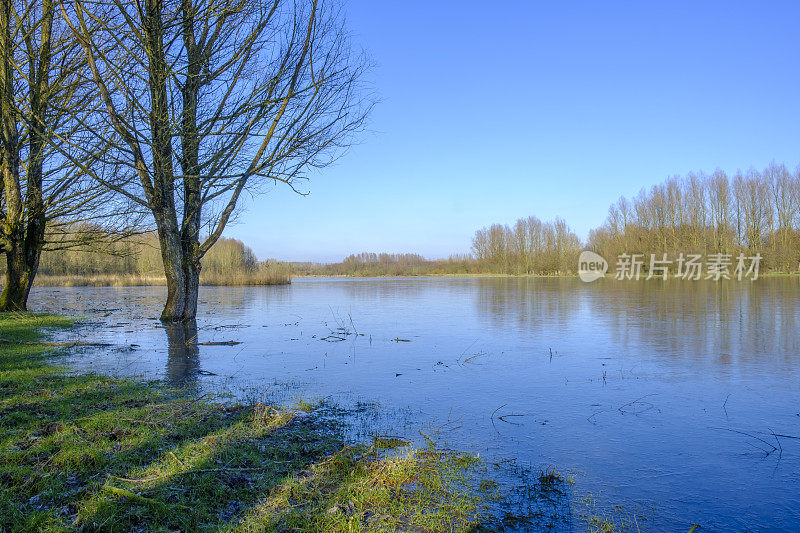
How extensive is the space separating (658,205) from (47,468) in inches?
2320

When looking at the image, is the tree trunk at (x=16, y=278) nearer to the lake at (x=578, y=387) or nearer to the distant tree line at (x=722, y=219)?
the lake at (x=578, y=387)

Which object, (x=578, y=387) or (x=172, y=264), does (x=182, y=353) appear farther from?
(x=578, y=387)

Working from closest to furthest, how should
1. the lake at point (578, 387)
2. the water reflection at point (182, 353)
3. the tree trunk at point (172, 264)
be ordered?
the lake at point (578, 387) → the water reflection at point (182, 353) → the tree trunk at point (172, 264)

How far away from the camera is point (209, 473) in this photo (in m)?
2.98

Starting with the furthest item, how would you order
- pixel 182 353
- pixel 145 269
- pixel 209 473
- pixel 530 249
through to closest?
pixel 530 249 → pixel 145 269 → pixel 182 353 → pixel 209 473

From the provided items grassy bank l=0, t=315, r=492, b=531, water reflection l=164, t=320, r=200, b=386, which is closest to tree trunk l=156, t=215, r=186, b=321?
water reflection l=164, t=320, r=200, b=386

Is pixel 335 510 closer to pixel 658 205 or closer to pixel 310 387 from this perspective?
pixel 310 387

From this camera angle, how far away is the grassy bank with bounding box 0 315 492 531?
2527 millimetres

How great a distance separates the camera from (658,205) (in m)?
52.8

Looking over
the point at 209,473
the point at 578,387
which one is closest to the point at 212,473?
the point at 209,473

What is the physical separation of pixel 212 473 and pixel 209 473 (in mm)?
17

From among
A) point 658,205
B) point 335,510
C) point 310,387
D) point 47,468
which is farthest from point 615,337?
point 658,205

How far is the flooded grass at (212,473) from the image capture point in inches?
99.6

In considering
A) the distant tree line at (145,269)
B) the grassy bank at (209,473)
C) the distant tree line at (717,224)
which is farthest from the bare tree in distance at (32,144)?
the distant tree line at (717,224)
